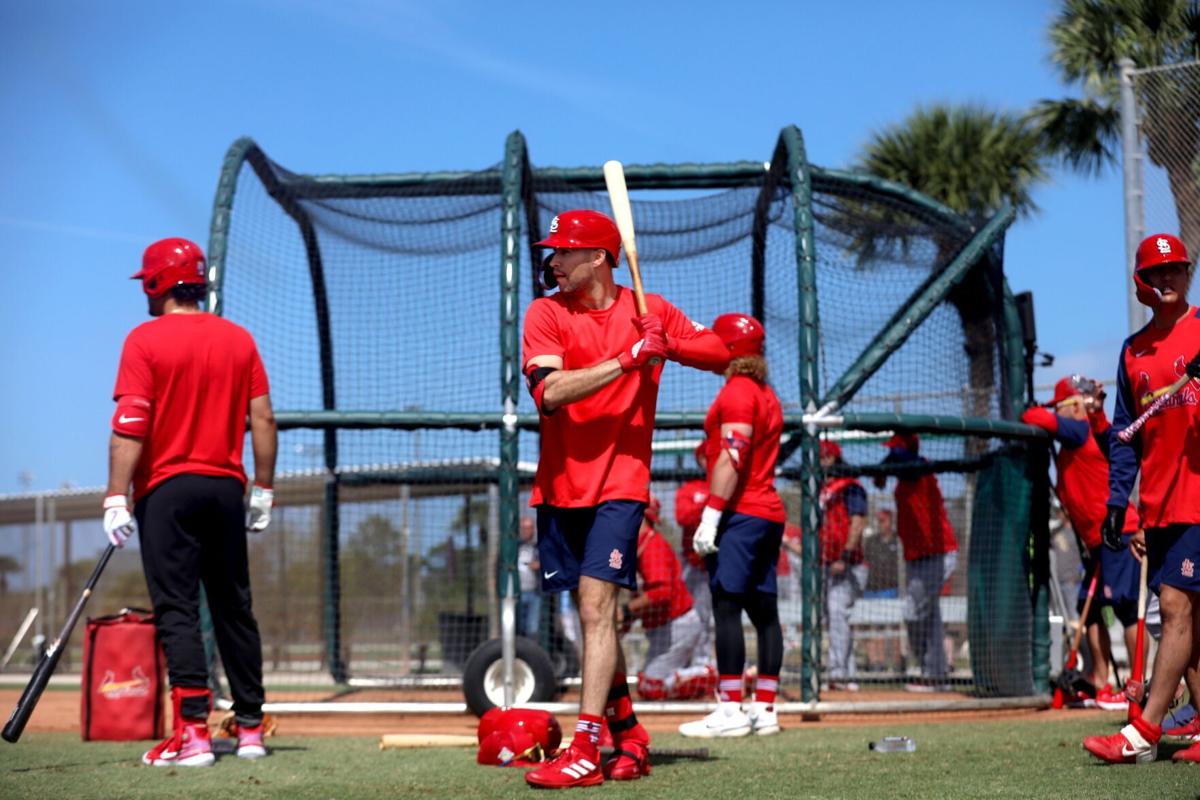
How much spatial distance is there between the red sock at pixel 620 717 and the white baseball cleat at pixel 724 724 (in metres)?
1.83

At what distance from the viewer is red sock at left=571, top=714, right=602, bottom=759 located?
509cm

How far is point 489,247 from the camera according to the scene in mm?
9477

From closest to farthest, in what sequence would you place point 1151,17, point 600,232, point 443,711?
point 600,232 → point 443,711 → point 1151,17

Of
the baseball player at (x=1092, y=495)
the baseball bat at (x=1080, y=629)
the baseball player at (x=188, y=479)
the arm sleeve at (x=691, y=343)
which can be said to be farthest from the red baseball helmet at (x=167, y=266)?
the baseball bat at (x=1080, y=629)

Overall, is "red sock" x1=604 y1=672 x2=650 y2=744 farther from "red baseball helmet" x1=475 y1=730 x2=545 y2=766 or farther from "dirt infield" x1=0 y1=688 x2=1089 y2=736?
"dirt infield" x1=0 y1=688 x2=1089 y2=736

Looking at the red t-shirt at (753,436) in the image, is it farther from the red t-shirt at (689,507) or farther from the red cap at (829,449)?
the red t-shirt at (689,507)

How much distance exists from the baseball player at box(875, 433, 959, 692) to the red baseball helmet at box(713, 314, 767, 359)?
2.80 metres

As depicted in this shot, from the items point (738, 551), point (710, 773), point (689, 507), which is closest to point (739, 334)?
point (738, 551)

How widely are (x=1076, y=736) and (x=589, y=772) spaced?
9.94 ft

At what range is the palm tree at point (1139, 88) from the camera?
9.45 m

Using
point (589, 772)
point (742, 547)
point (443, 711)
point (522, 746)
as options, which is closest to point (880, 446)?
point (742, 547)

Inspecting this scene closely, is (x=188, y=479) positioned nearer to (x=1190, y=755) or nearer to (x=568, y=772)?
(x=568, y=772)

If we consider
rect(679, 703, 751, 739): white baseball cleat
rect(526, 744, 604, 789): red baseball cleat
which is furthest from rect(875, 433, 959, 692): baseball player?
rect(526, 744, 604, 789): red baseball cleat

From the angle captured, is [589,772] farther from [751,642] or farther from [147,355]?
[751,642]
